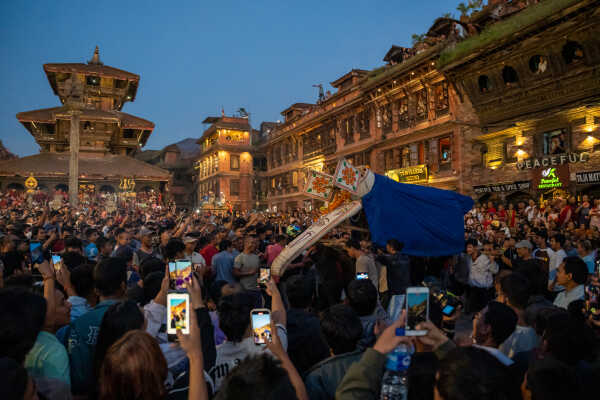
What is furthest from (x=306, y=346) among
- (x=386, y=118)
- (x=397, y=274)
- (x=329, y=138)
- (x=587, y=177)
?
(x=329, y=138)

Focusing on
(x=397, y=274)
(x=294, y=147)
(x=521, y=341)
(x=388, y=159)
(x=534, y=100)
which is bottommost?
Result: (x=521, y=341)

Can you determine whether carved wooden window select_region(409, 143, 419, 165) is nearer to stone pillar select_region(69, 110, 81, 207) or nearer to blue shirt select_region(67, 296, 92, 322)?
stone pillar select_region(69, 110, 81, 207)

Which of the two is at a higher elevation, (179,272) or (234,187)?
(234,187)

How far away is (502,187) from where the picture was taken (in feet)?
62.2

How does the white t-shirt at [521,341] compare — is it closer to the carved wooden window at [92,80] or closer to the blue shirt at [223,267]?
the blue shirt at [223,267]

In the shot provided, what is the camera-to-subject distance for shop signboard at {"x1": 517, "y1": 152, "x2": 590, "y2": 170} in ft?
52.2

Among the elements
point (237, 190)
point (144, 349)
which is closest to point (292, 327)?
point (144, 349)

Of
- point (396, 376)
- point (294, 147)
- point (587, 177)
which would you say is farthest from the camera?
point (294, 147)

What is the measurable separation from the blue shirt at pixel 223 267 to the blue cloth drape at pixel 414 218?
10.2 ft

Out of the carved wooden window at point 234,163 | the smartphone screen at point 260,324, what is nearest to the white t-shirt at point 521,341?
the smartphone screen at point 260,324

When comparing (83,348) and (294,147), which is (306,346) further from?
(294,147)

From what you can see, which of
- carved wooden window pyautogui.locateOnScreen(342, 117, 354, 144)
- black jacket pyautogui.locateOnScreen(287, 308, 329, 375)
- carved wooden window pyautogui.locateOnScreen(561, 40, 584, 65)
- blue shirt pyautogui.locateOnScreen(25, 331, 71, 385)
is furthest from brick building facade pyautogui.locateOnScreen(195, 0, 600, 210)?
blue shirt pyautogui.locateOnScreen(25, 331, 71, 385)

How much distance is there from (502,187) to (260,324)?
1922cm

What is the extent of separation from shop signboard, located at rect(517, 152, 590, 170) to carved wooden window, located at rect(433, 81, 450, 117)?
18.4ft
